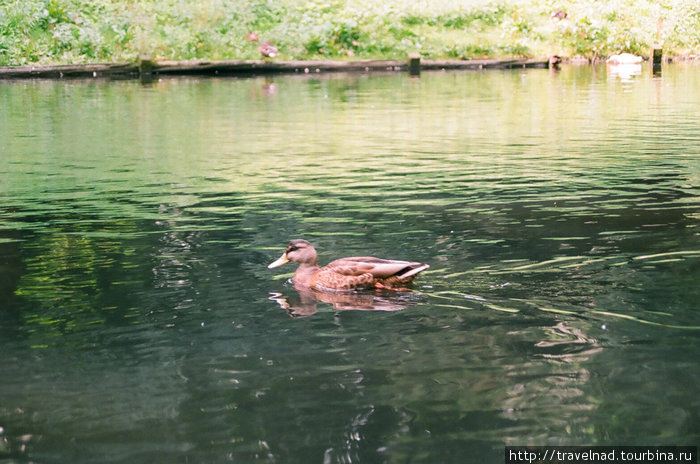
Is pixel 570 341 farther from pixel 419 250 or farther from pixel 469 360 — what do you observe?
pixel 419 250

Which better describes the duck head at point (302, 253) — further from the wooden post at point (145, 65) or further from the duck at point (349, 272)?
the wooden post at point (145, 65)

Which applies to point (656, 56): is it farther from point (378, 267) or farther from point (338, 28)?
point (378, 267)

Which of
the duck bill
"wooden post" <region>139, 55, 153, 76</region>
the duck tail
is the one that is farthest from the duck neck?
"wooden post" <region>139, 55, 153, 76</region>

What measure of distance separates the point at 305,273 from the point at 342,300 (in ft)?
2.23

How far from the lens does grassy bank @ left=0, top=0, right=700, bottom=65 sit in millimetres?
41531

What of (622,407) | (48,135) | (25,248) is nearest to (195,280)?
(25,248)

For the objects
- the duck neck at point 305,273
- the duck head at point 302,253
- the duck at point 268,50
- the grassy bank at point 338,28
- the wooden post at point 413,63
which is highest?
the grassy bank at point 338,28

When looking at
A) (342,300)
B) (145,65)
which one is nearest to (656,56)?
(145,65)

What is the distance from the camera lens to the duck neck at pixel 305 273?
334 inches

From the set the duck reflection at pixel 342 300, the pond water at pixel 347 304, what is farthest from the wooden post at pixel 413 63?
the duck reflection at pixel 342 300

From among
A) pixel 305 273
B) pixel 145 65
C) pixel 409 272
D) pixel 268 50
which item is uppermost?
pixel 268 50

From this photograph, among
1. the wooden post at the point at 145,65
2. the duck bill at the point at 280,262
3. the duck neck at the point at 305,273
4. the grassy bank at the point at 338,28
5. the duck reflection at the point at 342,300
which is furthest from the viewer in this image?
the grassy bank at the point at 338,28

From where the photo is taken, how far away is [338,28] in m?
44.2

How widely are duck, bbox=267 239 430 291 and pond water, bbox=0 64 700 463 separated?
0.46 ft
